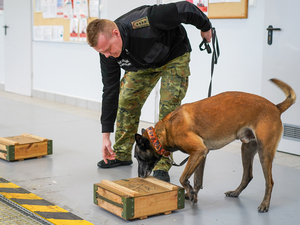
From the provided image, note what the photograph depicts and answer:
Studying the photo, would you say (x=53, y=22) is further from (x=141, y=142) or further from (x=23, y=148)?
(x=141, y=142)

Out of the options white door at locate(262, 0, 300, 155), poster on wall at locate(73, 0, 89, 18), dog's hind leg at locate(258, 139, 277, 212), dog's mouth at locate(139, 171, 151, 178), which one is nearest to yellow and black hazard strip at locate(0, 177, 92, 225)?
dog's mouth at locate(139, 171, 151, 178)

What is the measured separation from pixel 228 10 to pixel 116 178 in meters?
2.50

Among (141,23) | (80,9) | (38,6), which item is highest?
(38,6)

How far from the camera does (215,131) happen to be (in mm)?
2742

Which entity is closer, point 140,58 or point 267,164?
point 267,164

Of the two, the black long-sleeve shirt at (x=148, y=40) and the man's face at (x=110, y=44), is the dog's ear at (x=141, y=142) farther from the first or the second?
the man's face at (x=110, y=44)

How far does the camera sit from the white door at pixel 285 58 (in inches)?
163

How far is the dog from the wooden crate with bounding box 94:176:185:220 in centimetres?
11

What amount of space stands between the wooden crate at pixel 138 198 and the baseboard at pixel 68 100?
4.17 meters

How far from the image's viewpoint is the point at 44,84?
812cm

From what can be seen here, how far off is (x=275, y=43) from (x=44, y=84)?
203 inches

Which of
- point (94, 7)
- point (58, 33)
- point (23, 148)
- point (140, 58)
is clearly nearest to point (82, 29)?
point (94, 7)

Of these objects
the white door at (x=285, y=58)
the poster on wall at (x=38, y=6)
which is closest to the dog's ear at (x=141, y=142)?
the white door at (x=285, y=58)

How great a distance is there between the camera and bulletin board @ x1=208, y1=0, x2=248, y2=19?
15.1 ft
